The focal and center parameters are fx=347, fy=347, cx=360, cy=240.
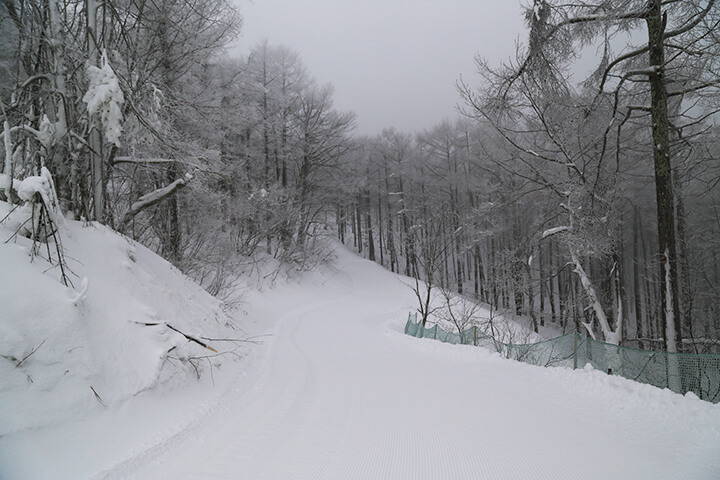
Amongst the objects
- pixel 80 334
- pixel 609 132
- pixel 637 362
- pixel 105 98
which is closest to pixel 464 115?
pixel 609 132

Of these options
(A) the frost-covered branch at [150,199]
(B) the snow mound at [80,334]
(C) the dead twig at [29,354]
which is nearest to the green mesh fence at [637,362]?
(B) the snow mound at [80,334]

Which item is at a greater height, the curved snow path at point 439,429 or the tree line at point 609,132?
the tree line at point 609,132

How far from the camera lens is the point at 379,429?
153 inches

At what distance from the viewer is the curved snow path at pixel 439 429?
3.05 m

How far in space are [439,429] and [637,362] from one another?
4.05 m

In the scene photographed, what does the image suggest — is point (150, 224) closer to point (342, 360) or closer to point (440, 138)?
point (342, 360)

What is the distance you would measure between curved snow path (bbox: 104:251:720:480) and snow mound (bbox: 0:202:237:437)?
920mm

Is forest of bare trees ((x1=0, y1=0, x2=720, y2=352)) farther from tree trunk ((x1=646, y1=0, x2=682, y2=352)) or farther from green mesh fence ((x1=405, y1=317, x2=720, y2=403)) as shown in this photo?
green mesh fence ((x1=405, y1=317, x2=720, y2=403))

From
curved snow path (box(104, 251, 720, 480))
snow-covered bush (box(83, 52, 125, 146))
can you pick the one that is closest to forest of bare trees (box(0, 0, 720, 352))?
snow-covered bush (box(83, 52, 125, 146))

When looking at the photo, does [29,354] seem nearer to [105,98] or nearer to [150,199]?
[105,98]

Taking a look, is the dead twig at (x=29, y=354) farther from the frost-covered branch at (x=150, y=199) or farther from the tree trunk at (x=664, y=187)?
the tree trunk at (x=664, y=187)

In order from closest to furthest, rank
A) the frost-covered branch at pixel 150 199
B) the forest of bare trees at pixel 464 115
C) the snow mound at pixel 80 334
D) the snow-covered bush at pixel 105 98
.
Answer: the snow mound at pixel 80 334 → the snow-covered bush at pixel 105 98 → the forest of bare trees at pixel 464 115 → the frost-covered branch at pixel 150 199

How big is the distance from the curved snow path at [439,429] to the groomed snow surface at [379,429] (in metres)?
0.02

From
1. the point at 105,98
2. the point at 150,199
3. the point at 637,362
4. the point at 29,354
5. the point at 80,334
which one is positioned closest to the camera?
the point at 29,354
